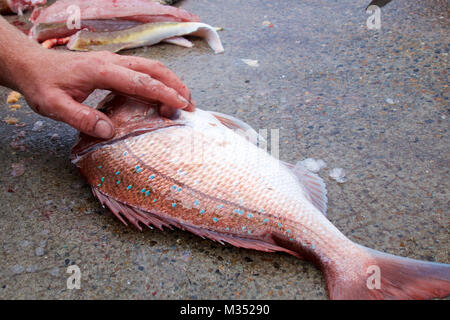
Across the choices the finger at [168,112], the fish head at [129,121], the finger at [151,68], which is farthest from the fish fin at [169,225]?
the finger at [151,68]

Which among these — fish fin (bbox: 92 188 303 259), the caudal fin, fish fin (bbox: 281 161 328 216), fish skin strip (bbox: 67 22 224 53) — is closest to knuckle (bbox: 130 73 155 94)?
fish fin (bbox: 92 188 303 259)

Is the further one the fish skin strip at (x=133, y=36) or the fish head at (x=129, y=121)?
the fish skin strip at (x=133, y=36)

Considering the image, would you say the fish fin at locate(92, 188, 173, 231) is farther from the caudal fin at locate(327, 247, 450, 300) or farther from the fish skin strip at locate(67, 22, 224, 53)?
the fish skin strip at locate(67, 22, 224, 53)

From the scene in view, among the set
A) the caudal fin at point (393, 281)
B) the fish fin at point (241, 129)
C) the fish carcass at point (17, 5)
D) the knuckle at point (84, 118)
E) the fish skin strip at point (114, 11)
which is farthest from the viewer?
the fish carcass at point (17, 5)

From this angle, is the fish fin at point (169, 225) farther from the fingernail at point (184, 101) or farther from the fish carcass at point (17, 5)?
the fish carcass at point (17, 5)

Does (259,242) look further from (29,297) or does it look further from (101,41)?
(101,41)

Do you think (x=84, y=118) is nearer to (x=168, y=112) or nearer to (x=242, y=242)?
(x=168, y=112)
